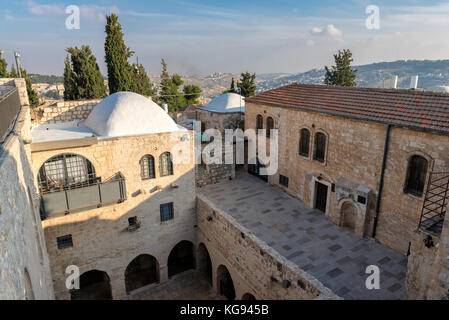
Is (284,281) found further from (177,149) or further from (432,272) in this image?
(177,149)

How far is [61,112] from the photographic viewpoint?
54.3 ft

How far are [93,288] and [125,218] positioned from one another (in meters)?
5.40

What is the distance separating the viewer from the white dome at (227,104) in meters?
23.4

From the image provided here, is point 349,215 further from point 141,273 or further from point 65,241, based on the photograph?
point 65,241

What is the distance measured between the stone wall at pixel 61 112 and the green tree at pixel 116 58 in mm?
10499

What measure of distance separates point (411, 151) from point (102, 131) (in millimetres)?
13408

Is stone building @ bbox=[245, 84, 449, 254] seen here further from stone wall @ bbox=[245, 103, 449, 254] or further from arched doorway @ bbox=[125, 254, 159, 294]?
arched doorway @ bbox=[125, 254, 159, 294]

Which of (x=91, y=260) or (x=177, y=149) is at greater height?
(x=177, y=149)

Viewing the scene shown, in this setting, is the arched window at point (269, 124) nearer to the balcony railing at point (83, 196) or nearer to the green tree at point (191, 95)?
the balcony railing at point (83, 196)

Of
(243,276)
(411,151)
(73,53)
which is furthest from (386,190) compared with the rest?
(73,53)

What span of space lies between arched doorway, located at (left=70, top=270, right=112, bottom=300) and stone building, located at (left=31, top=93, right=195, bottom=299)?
57 mm

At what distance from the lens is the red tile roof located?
10.9 meters

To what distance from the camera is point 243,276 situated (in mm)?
12992

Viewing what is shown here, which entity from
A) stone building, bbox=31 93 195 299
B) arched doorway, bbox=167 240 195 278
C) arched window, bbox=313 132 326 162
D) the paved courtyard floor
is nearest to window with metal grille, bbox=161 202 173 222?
stone building, bbox=31 93 195 299
